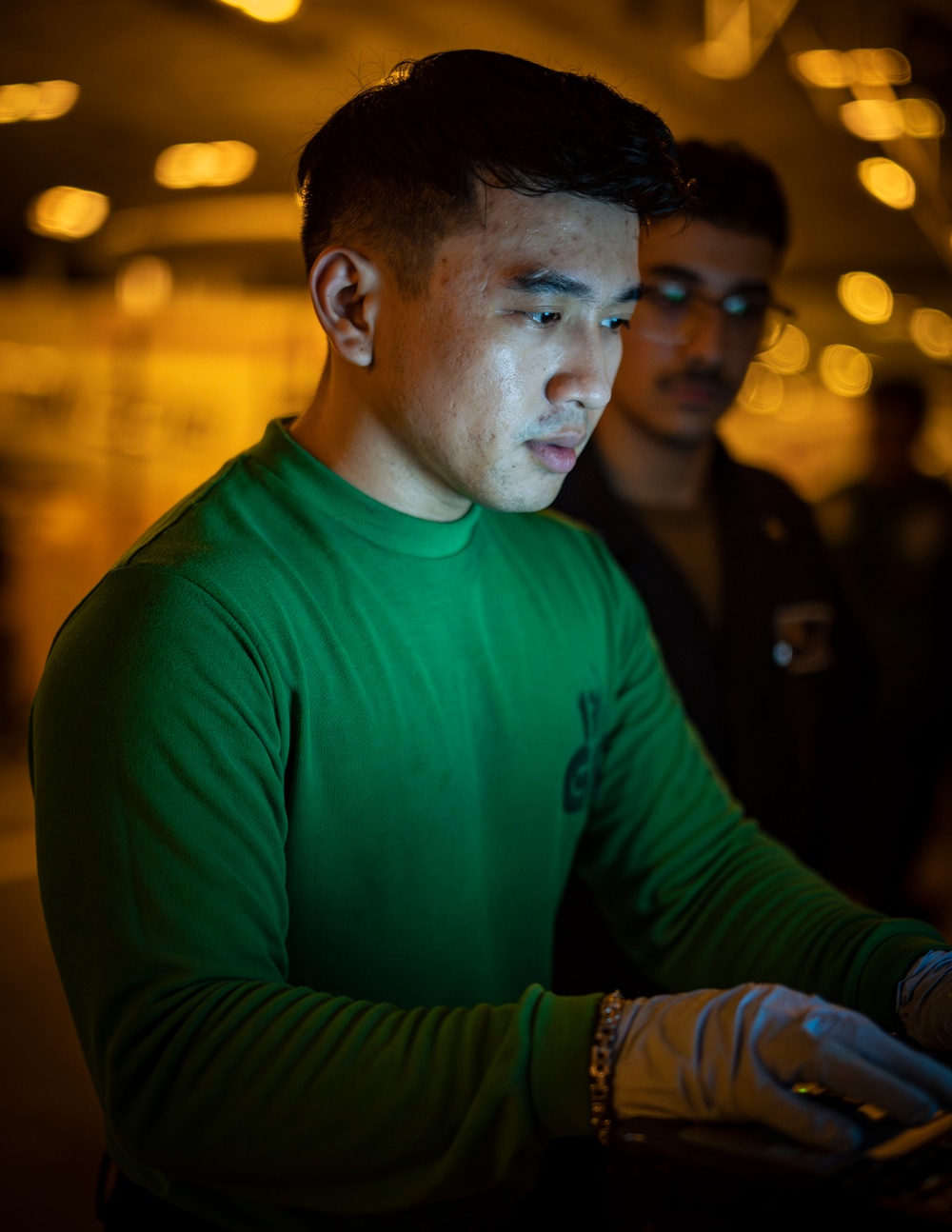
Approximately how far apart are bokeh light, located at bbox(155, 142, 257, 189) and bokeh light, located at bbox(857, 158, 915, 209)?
1.92 m

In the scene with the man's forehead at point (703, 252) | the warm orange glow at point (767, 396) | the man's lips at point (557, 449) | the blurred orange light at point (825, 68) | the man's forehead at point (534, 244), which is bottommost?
the warm orange glow at point (767, 396)

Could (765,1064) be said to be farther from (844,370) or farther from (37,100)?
(844,370)

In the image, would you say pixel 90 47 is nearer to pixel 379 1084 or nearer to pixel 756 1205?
pixel 379 1084

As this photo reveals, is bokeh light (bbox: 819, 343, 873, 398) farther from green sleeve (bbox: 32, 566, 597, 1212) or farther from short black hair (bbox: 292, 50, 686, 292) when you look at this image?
green sleeve (bbox: 32, 566, 597, 1212)

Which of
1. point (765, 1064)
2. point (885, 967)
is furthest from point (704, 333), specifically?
point (765, 1064)

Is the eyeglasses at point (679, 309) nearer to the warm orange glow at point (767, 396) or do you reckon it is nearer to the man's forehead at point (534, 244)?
the man's forehead at point (534, 244)

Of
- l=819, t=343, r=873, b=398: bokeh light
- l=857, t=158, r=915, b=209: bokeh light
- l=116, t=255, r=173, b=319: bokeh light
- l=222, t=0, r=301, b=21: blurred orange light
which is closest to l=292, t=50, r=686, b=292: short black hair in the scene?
l=222, t=0, r=301, b=21: blurred orange light

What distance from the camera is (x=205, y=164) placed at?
2920mm

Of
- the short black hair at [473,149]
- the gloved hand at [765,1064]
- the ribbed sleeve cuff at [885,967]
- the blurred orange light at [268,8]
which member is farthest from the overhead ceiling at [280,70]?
the gloved hand at [765,1064]

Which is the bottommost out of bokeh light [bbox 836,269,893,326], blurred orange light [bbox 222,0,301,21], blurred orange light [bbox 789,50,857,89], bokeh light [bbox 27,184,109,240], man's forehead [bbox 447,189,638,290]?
bokeh light [bbox 836,269,893,326]

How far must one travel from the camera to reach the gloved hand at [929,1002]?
2.99ft

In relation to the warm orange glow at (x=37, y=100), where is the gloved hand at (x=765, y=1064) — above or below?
below

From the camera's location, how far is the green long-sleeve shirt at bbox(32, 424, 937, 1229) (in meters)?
0.75

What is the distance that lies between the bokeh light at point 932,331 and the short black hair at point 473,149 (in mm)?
4138
